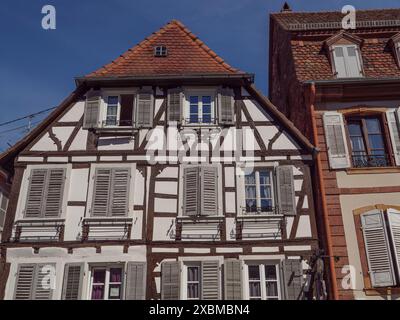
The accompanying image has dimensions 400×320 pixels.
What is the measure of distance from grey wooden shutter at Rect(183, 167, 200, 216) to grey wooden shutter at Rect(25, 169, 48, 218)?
141 inches

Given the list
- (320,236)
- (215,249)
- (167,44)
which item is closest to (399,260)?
(320,236)

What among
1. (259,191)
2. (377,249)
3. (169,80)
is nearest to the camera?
(377,249)

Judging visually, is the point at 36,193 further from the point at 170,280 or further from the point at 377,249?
the point at 377,249

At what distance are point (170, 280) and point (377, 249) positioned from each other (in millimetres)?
4926

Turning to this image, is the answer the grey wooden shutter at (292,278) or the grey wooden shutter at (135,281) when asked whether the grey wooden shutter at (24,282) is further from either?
the grey wooden shutter at (292,278)

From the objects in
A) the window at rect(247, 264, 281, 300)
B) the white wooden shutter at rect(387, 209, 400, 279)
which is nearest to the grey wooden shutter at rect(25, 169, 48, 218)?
the window at rect(247, 264, 281, 300)

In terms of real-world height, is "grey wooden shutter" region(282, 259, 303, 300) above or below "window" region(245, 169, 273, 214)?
below

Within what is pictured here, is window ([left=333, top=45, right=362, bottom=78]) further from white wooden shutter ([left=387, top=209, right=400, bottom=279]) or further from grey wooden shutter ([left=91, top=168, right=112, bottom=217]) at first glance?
grey wooden shutter ([left=91, top=168, right=112, bottom=217])

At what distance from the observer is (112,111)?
15.1m

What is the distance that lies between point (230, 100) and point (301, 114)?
230cm

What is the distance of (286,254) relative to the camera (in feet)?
41.9

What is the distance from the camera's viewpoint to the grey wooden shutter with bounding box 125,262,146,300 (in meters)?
12.3

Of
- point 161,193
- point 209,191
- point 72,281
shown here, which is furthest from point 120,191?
point 72,281

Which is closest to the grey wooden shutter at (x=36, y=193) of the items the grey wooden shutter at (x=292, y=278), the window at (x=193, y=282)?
the window at (x=193, y=282)
